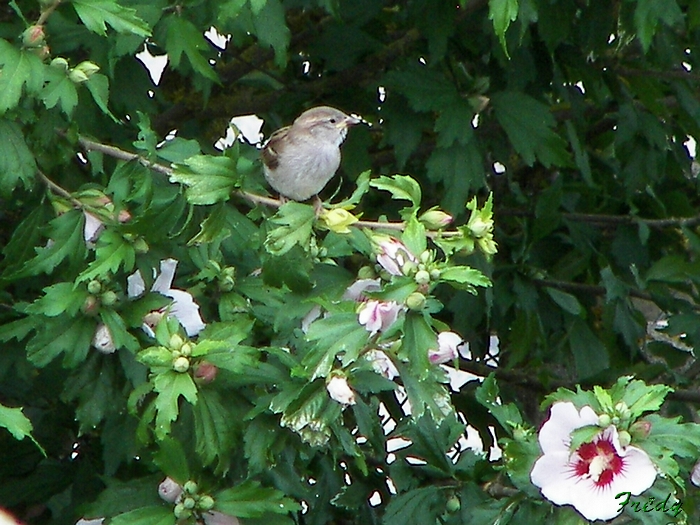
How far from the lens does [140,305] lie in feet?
7.02

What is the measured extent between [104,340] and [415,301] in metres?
0.61

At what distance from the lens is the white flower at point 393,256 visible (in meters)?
1.91

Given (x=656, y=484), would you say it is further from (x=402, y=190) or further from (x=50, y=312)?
(x=50, y=312)

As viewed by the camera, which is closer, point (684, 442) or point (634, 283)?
point (684, 442)

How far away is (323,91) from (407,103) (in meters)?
0.33

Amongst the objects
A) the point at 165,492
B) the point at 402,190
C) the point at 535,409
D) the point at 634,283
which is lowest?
the point at 535,409

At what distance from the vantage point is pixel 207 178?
200 cm

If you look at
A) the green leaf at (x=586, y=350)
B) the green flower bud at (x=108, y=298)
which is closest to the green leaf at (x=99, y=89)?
the green flower bud at (x=108, y=298)

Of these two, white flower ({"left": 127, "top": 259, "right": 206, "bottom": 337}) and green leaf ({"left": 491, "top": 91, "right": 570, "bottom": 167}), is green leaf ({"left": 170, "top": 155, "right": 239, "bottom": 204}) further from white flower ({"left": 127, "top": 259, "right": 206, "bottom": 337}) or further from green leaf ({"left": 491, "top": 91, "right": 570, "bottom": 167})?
green leaf ({"left": 491, "top": 91, "right": 570, "bottom": 167})

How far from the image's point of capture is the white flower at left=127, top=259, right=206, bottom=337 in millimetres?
2141

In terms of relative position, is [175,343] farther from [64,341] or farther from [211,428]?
[64,341]

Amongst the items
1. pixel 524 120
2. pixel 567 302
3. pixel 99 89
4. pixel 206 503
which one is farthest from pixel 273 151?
pixel 206 503

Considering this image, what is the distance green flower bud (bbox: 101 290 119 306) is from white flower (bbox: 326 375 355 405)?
46 centimetres

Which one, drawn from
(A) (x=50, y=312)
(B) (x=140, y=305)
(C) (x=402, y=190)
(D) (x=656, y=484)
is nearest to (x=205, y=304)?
(B) (x=140, y=305)
